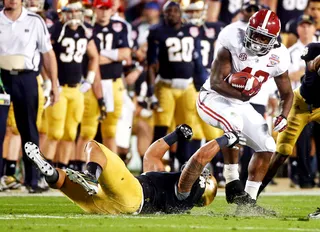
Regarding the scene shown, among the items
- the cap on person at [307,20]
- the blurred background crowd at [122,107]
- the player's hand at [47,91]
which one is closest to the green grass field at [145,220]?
the player's hand at [47,91]

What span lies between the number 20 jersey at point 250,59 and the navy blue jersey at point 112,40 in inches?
163

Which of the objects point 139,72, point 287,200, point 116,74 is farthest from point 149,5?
point 287,200

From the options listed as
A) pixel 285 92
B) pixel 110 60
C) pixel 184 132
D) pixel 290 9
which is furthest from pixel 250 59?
pixel 290 9

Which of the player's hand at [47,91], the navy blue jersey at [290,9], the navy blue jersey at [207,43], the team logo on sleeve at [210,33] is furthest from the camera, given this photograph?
the navy blue jersey at [290,9]

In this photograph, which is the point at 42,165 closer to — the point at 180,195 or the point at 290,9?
the point at 180,195

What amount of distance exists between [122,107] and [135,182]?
556cm

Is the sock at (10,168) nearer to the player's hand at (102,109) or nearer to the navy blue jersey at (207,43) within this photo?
the player's hand at (102,109)

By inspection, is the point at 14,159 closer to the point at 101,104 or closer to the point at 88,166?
the point at 101,104

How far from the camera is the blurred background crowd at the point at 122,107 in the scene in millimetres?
11965

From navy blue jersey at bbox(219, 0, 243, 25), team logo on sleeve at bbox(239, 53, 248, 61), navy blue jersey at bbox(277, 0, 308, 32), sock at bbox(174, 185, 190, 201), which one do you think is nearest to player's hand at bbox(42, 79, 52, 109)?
team logo on sleeve at bbox(239, 53, 248, 61)

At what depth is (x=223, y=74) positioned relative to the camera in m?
8.78

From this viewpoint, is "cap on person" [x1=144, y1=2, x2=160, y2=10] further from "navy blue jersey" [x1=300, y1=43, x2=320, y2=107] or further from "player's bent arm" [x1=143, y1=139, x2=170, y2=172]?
"player's bent arm" [x1=143, y1=139, x2=170, y2=172]

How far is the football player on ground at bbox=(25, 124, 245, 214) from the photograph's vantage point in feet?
25.2

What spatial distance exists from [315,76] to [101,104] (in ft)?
12.1
